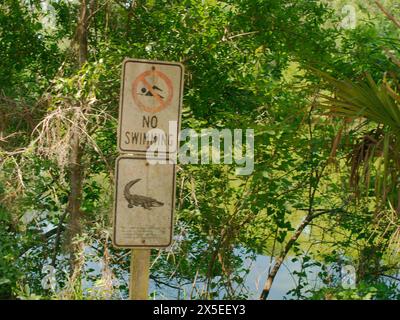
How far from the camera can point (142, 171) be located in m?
3.99

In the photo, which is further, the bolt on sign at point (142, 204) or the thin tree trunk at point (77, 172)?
the thin tree trunk at point (77, 172)

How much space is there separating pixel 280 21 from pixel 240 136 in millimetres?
1370

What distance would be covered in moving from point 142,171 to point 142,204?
6.6 inches

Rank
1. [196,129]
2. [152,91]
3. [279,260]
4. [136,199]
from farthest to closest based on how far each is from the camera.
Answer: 1. [279,260]
2. [196,129]
3. [152,91]
4. [136,199]

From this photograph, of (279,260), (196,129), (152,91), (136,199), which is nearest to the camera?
(136,199)

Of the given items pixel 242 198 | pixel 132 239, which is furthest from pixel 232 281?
pixel 132 239

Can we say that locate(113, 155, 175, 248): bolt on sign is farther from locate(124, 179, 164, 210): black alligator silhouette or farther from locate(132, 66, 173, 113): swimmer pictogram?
locate(132, 66, 173, 113): swimmer pictogram

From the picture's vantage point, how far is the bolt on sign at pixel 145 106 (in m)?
4.01

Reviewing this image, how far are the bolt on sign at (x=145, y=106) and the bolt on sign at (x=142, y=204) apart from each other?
100mm

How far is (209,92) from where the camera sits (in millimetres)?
8414

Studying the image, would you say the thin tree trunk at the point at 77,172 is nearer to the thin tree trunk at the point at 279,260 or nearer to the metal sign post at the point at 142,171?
the thin tree trunk at the point at 279,260

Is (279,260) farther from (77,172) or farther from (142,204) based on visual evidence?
(142,204)

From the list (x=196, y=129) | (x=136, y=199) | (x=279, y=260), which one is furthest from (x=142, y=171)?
(x=279, y=260)

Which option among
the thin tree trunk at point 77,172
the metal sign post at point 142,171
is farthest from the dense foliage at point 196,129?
the metal sign post at point 142,171
